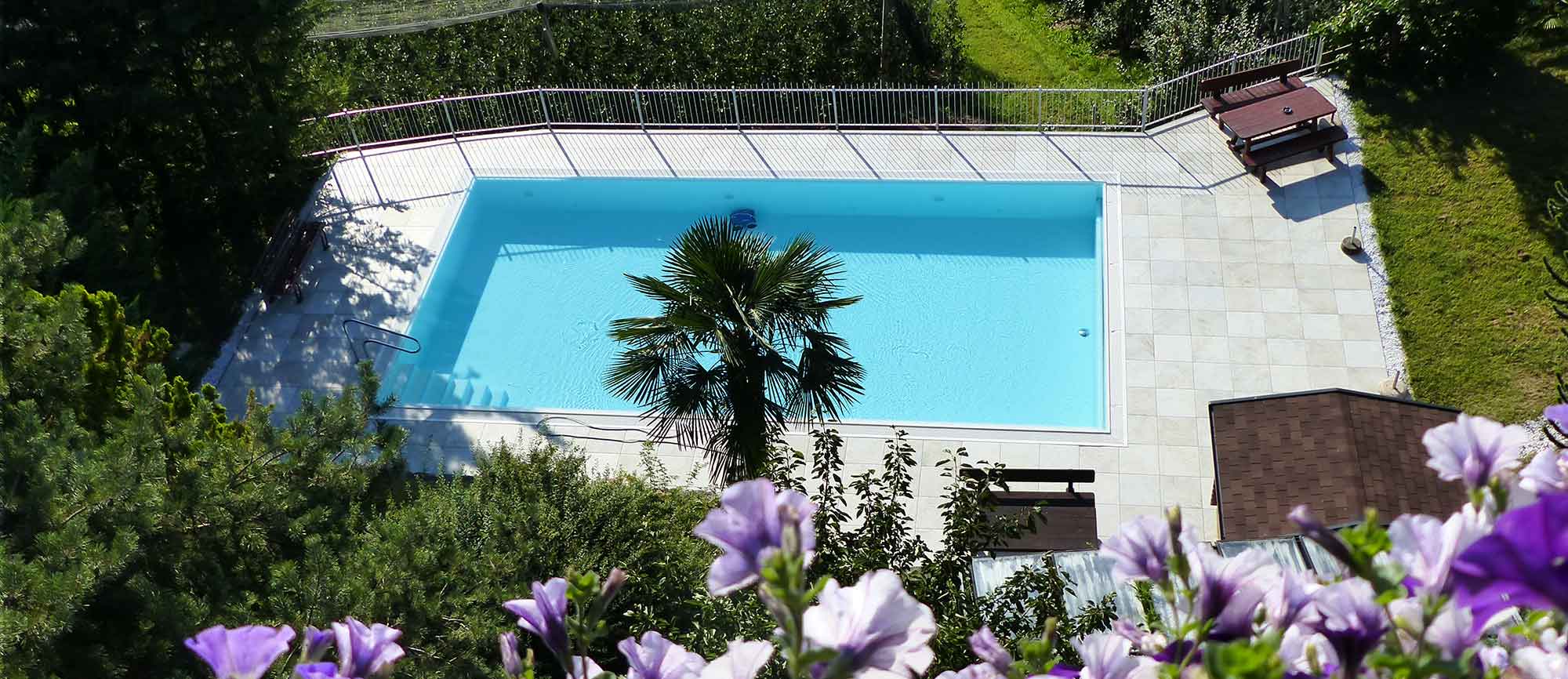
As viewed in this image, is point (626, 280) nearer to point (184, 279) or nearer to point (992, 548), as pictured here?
point (184, 279)

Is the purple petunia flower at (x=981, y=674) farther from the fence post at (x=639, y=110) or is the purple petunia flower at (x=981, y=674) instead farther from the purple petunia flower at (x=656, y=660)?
the fence post at (x=639, y=110)

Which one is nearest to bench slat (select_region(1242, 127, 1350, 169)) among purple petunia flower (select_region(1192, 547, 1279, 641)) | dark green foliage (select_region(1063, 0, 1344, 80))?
dark green foliage (select_region(1063, 0, 1344, 80))

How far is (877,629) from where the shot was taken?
164 cm

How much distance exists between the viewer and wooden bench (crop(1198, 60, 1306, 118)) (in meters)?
15.5

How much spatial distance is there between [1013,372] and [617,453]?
5.23 metres

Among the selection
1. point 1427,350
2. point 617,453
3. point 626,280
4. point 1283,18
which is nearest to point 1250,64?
point 1283,18

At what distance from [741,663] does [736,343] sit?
7451mm

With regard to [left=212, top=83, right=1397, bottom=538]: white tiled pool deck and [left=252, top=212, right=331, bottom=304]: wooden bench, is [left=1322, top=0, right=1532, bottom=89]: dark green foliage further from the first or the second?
[left=252, top=212, right=331, bottom=304]: wooden bench

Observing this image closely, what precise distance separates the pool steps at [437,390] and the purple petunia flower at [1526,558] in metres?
13.2

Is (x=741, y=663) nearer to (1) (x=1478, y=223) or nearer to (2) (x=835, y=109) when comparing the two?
(1) (x=1478, y=223)

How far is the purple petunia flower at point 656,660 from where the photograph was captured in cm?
200

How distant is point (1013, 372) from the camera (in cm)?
1452

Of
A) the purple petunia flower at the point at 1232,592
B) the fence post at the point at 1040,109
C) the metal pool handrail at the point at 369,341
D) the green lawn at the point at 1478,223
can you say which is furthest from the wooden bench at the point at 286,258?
the purple petunia flower at the point at 1232,592

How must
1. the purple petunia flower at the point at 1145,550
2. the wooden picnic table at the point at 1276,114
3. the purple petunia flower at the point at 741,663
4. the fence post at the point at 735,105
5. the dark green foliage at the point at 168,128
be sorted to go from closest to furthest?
1. the purple petunia flower at the point at 741,663
2. the purple petunia flower at the point at 1145,550
3. the dark green foliage at the point at 168,128
4. the wooden picnic table at the point at 1276,114
5. the fence post at the point at 735,105
